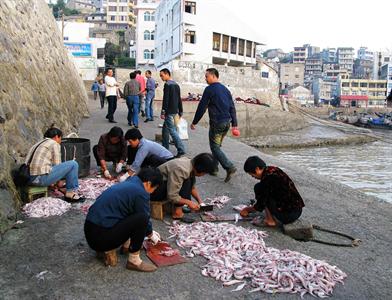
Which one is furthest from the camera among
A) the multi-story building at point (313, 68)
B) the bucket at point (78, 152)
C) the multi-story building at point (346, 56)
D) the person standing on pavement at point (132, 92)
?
the multi-story building at point (346, 56)

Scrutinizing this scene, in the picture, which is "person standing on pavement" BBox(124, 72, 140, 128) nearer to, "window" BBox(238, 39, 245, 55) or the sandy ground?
the sandy ground

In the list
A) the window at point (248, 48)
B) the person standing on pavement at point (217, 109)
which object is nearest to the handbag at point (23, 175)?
the person standing on pavement at point (217, 109)

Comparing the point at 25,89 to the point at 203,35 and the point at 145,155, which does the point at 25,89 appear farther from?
the point at 203,35

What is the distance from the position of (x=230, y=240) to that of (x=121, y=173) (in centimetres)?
438

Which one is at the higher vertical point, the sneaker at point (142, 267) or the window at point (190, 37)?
the window at point (190, 37)

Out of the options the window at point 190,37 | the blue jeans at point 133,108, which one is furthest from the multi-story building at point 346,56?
the blue jeans at point 133,108

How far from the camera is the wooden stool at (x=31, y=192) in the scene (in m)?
6.78

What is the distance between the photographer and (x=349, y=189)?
34.2 ft

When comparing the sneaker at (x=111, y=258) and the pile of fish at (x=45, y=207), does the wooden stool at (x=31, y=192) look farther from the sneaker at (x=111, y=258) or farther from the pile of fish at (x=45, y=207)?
the sneaker at (x=111, y=258)

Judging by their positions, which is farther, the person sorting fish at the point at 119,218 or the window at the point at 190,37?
the window at the point at 190,37

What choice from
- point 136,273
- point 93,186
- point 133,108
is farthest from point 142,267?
point 133,108

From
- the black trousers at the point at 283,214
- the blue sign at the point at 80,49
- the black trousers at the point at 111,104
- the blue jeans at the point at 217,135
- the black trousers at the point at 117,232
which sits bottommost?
the black trousers at the point at 283,214

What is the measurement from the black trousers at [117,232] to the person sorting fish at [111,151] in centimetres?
437

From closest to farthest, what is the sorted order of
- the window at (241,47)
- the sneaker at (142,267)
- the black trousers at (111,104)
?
the sneaker at (142,267) → the black trousers at (111,104) → the window at (241,47)
